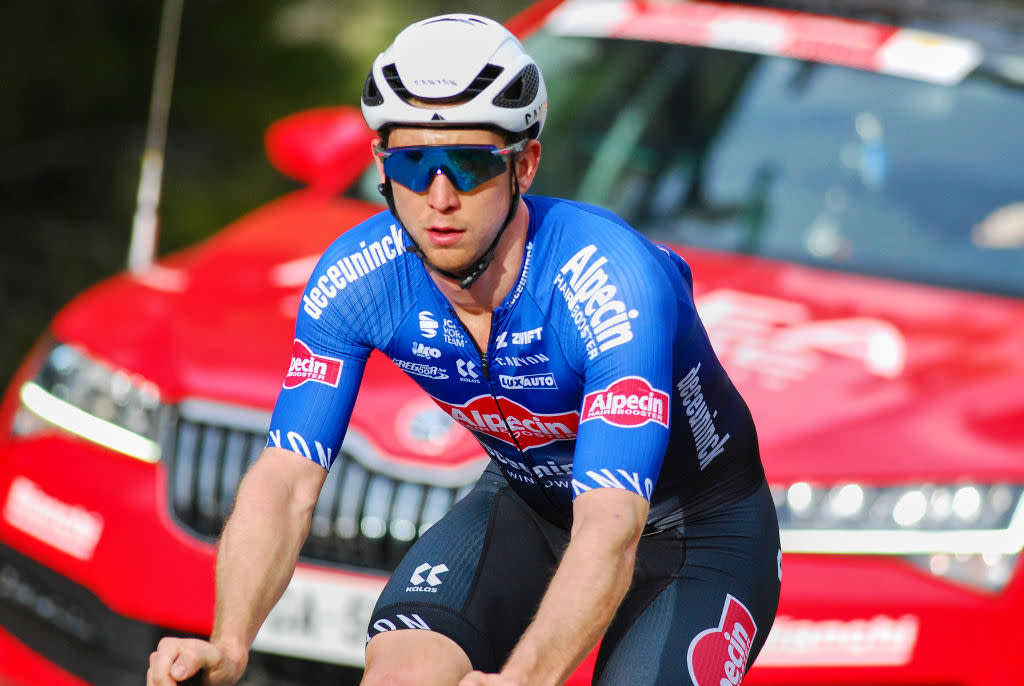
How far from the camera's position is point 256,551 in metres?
2.80

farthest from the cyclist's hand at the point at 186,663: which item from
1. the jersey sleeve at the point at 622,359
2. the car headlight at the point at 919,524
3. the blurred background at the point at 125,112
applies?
the blurred background at the point at 125,112

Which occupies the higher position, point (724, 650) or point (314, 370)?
point (314, 370)

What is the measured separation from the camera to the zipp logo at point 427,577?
296 cm

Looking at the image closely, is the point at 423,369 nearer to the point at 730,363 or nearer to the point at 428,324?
the point at 428,324

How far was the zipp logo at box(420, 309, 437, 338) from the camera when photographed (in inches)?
117

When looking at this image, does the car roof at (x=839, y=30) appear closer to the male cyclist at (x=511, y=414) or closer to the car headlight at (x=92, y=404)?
the car headlight at (x=92, y=404)

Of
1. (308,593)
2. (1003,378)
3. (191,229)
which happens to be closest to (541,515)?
(308,593)

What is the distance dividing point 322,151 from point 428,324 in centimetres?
253

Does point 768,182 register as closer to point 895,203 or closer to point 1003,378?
point 895,203

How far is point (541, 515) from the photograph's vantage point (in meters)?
3.27

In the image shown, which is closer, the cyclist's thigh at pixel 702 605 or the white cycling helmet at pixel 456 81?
the white cycling helmet at pixel 456 81

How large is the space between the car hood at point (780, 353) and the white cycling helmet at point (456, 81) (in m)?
1.34

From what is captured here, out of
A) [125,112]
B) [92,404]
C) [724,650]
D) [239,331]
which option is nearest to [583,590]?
[724,650]

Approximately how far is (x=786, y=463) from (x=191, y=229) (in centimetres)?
619
